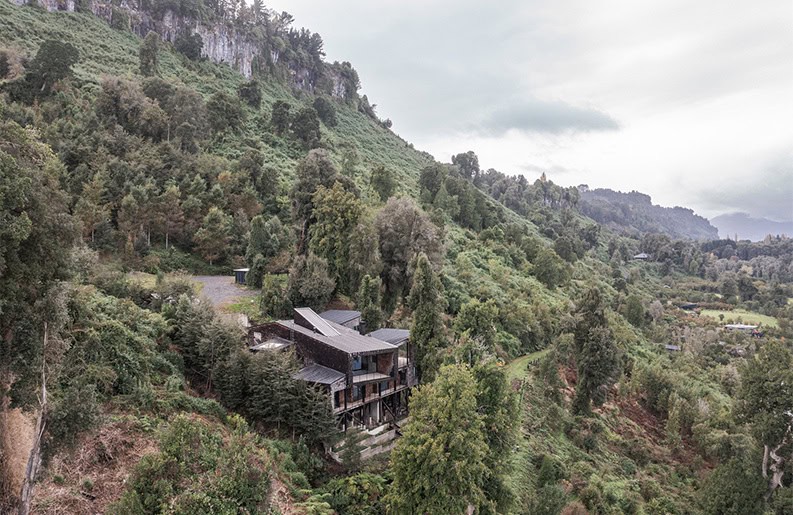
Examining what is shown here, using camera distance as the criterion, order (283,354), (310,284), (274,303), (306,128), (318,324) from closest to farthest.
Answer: (283,354)
(318,324)
(274,303)
(310,284)
(306,128)

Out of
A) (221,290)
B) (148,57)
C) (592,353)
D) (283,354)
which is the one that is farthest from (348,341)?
(148,57)

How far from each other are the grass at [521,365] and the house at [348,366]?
10558mm

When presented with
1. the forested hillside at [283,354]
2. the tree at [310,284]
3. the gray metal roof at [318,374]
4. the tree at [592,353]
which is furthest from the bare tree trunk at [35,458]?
the tree at [592,353]

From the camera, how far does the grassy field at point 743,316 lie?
280ft

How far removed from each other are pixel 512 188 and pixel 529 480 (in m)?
111

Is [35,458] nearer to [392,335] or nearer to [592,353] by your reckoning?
[392,335]

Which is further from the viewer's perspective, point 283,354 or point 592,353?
point 592,353

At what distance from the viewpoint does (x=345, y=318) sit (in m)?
27.8

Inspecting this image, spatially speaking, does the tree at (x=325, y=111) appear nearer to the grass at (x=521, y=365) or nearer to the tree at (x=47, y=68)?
the tree at (x=47, y=68)

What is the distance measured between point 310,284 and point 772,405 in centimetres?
2548

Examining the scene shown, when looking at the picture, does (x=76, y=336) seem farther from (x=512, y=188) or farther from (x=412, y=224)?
(x=512, y=188)

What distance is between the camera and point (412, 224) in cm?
3269

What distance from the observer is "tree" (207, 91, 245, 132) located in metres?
58.8

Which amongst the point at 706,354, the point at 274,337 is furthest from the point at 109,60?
the point at 706,354
